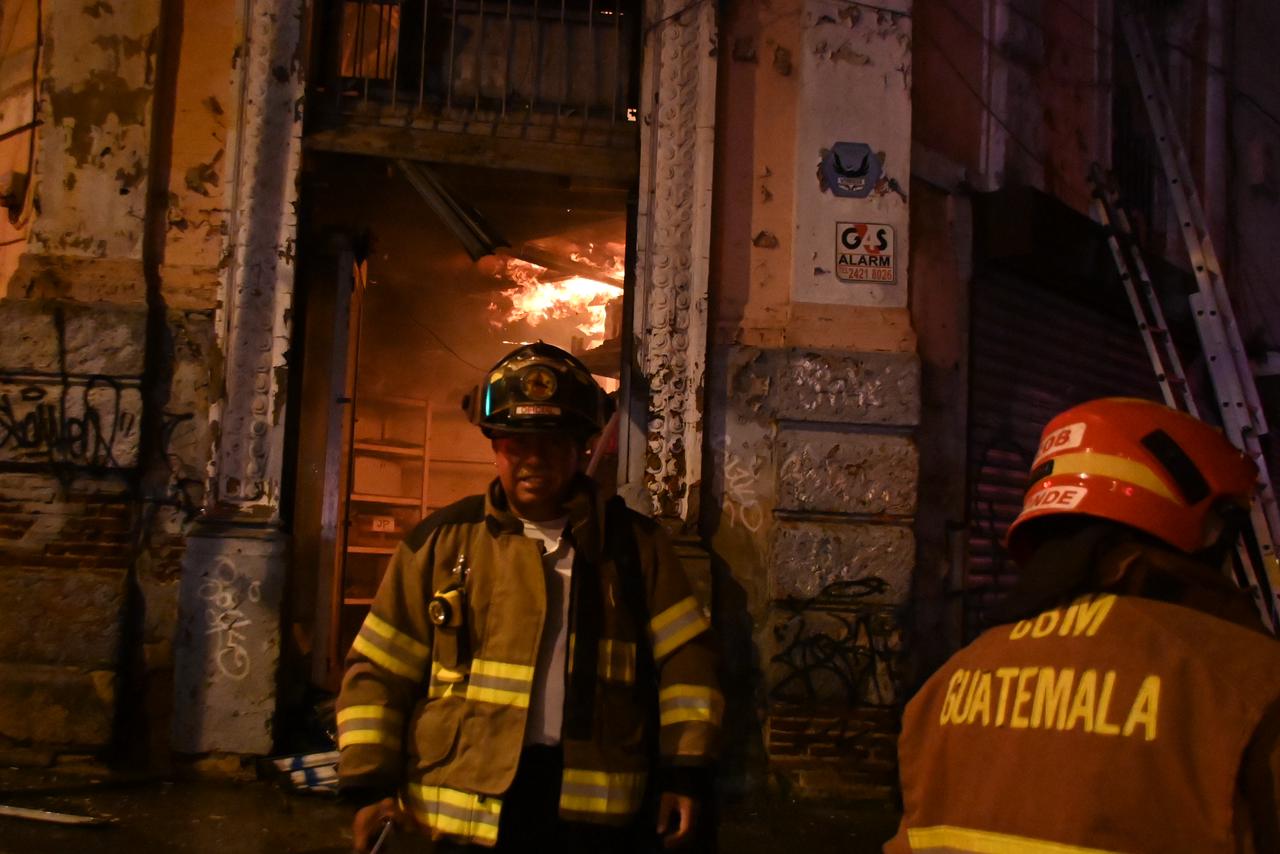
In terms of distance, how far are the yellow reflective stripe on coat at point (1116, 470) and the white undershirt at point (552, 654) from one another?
4.34 ft

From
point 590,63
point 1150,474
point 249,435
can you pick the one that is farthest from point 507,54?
point 1150,474

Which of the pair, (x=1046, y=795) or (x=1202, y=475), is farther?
(x=1202, y=475)

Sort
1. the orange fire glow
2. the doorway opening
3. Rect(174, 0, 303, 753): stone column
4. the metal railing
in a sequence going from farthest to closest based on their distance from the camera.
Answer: the orange fire glow
the doorway opening
the metal railing
Rect(174, 0, 303, 753): stone column

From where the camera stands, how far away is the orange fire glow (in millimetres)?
9273

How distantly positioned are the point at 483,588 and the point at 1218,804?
5.53 feet

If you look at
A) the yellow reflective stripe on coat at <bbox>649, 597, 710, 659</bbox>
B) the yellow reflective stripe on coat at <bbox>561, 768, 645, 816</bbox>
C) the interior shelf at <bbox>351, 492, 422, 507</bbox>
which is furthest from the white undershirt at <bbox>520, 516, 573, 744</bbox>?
Answer: the interior shelf at <bbox>351, 492, 422, 507</bbox>

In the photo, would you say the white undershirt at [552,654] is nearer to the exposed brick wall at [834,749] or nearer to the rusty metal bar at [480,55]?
the exposed brick wall at [834,749]

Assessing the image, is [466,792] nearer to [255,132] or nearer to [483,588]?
[483,588]

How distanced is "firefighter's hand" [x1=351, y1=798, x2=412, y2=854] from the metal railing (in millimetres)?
4144

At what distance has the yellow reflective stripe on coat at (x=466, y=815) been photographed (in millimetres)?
2379

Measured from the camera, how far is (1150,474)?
4.94 feet

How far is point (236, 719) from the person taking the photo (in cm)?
498

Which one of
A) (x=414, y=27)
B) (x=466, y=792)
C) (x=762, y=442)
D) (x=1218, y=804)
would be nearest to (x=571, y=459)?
(x=466, y=792)

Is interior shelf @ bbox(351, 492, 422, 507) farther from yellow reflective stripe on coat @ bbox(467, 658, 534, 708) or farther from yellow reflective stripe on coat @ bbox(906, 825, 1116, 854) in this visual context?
yellow reflective stripe on coat @ bbox(906, 825, 1116, 854)
